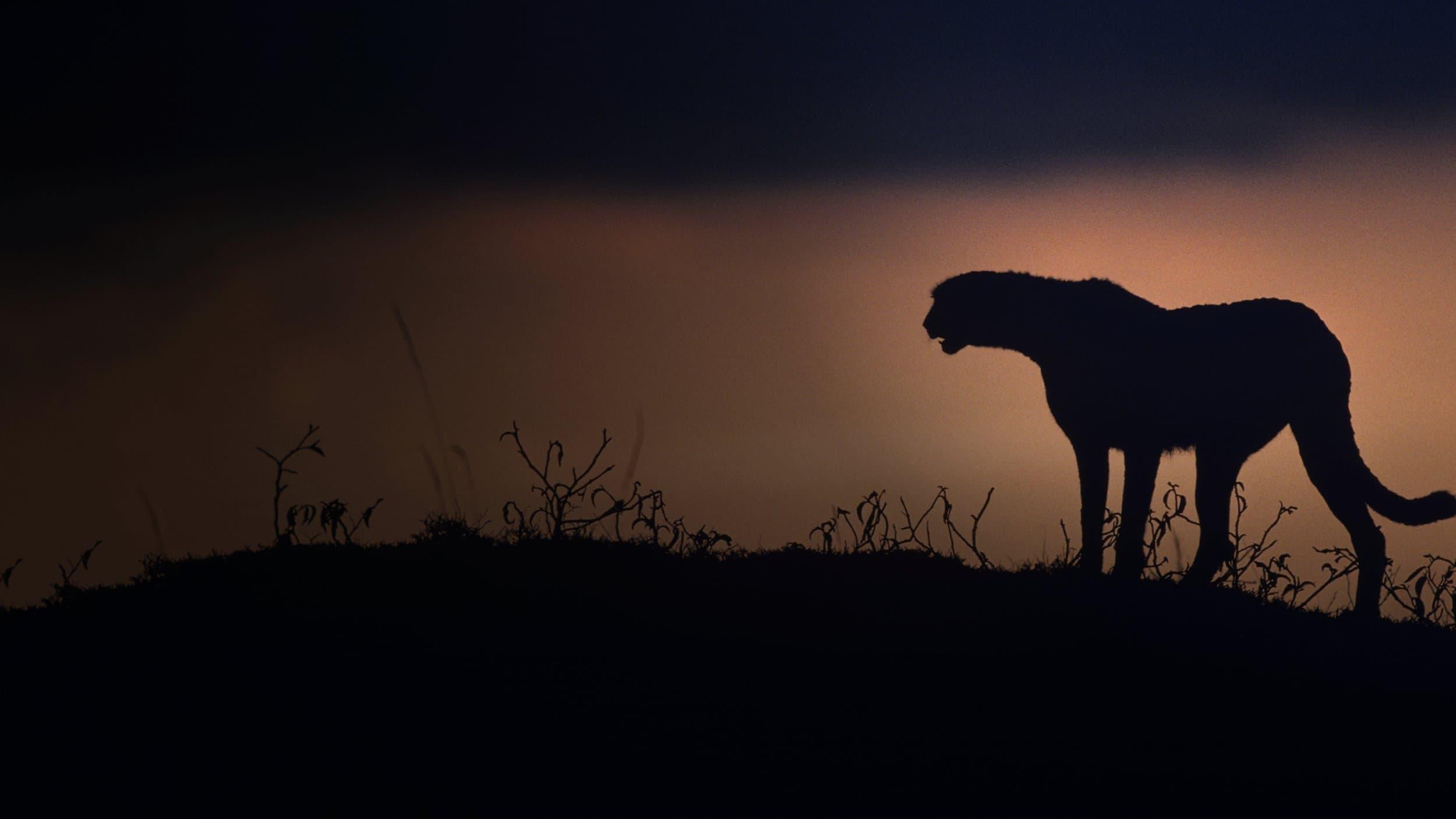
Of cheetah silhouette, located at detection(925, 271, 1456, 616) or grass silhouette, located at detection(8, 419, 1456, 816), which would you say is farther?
cheetah silhouette, located at detection(925, 271, 1456, 616)

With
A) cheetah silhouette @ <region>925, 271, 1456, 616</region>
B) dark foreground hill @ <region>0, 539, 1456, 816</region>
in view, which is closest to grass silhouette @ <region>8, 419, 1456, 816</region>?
dark foreground hill @ <region>0, 539, 1456, 816</region>

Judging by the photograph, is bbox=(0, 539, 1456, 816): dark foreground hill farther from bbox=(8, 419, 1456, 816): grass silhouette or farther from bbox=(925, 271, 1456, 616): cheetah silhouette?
bbox=(925, 271, 1456, 616): cheetah silhouette

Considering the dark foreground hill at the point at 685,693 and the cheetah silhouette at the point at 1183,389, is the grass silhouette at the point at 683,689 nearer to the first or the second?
the dark foreground hill at the point at 685,693

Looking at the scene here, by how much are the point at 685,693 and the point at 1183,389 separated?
5.70 m

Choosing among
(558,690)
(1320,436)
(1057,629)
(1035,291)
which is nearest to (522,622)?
(558,690)

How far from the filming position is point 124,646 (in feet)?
21.6

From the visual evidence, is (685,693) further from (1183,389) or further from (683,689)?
(1183,389)

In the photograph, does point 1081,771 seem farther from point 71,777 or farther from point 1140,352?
point 1140,352

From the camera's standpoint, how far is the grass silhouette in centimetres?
505

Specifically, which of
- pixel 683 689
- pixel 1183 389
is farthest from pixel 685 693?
pixel 1183 389

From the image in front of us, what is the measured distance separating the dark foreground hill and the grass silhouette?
0.06 feet

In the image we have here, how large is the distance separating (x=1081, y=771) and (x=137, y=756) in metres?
3.86

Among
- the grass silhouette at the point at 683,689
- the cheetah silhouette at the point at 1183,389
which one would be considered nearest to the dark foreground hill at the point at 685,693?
the grass silhouette at the point at 683,689

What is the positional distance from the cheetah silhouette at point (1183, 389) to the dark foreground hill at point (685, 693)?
6.70 feet
